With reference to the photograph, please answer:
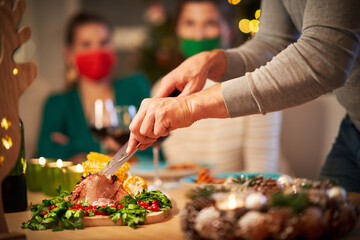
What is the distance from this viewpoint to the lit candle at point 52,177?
125cm

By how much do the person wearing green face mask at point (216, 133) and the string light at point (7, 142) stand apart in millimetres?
1491

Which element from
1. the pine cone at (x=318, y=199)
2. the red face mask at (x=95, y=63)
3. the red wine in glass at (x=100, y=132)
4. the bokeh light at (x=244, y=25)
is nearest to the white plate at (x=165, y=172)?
the red wine in glass at (x=100, y=132)

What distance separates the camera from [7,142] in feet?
2.87

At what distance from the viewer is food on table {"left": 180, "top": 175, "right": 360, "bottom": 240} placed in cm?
68

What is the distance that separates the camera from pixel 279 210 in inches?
27.1

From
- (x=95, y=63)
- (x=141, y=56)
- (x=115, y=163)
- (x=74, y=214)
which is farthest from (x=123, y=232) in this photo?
(x=141, y=56)

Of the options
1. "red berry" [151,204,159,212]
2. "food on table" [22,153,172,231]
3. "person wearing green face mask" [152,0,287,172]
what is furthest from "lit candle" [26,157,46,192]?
"person wearing green face mask" [152,0,287,172]

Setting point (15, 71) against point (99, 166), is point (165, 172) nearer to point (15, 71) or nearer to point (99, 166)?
point (99, 166)

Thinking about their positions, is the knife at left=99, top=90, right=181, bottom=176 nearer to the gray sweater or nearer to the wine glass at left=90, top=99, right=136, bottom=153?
the gray sweater

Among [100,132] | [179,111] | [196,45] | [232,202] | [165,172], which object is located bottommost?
[165,172]

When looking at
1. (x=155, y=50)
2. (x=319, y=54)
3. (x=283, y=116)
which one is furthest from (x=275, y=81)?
(x=155, y=50)

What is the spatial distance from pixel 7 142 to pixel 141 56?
497cm

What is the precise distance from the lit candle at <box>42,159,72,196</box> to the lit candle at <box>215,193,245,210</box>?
638mm

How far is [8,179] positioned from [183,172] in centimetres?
63
